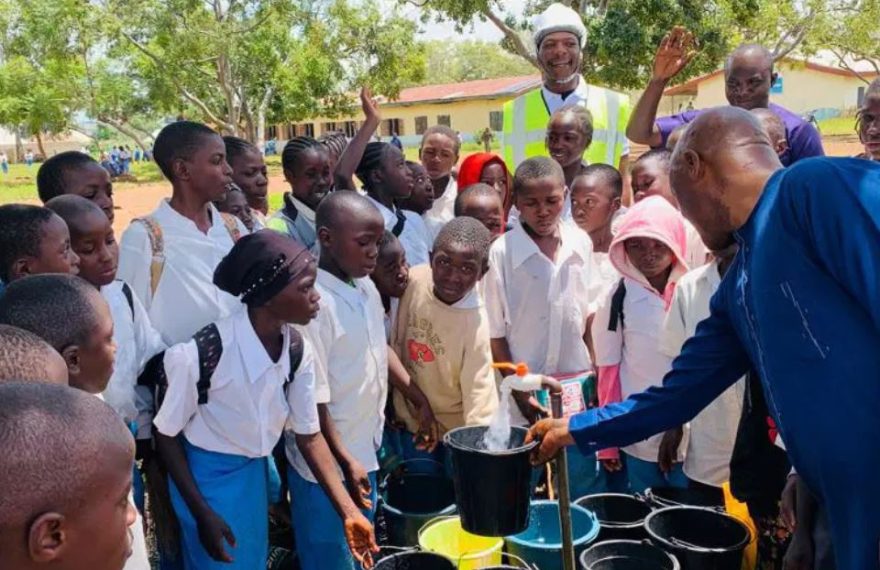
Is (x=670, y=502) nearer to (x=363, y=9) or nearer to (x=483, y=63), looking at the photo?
(x=363, y=9)

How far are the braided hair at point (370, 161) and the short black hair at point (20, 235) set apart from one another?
2.14 meters

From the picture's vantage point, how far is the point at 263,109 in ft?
75.8

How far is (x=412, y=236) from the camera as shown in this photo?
433 cm

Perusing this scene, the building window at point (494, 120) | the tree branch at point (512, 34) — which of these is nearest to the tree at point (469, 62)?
the building window at point (494, 120)

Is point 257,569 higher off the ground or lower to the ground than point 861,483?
lower

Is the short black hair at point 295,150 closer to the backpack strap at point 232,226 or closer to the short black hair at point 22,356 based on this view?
the backpack strap at point 232,226

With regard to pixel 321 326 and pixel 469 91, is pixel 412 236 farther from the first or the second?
pixel 469 91

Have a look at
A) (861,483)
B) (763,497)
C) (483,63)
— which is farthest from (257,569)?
(483,63)

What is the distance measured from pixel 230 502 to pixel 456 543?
0.98m

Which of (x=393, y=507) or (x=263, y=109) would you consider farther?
Answer: (x=263, y=109)

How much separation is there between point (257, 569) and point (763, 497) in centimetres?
176

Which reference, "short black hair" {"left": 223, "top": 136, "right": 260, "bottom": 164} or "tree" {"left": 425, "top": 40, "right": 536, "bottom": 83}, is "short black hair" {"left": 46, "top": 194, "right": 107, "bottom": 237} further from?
"tree" {"left": 425, "top": 40, "right": 536, "bottom": 83}

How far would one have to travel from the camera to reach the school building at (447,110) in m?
42.2

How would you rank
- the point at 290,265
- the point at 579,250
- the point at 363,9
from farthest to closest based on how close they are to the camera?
the point at 363,9 → the point at 579,250 → the point at 290,265
